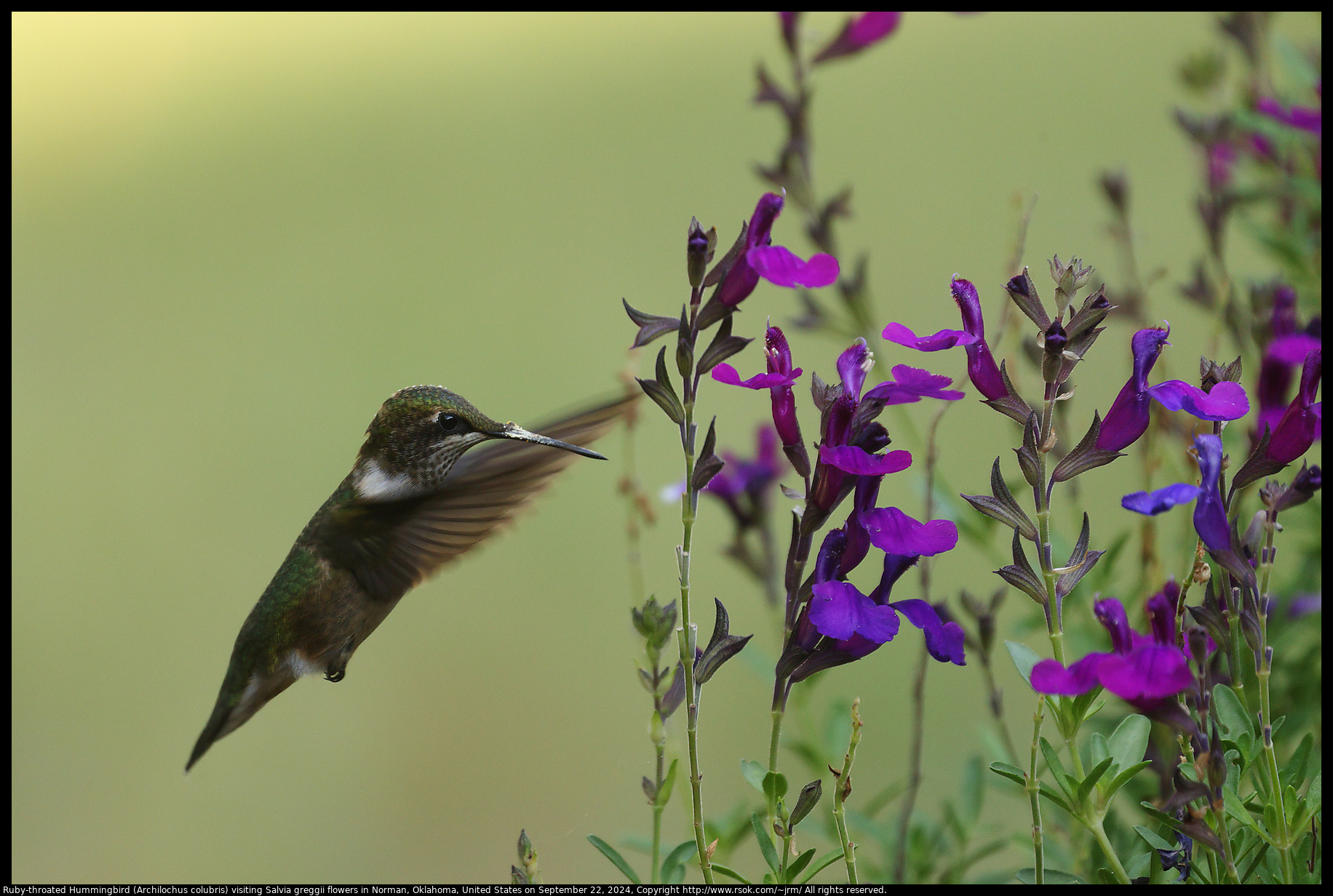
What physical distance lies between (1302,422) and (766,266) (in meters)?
0.72

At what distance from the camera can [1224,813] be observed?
4.05ft

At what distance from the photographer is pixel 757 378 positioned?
4.28 feet

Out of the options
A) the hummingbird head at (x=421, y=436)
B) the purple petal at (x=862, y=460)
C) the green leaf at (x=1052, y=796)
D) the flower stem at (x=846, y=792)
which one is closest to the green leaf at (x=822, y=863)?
the flower stem at (x=846, y=792)

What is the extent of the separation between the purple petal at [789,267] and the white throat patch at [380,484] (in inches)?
28.3

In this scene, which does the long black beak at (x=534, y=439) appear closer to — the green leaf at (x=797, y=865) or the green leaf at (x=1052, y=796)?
the green leaf at (x=797, y=865)

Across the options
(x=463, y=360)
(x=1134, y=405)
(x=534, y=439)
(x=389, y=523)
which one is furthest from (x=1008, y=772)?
(x=463, y=360)

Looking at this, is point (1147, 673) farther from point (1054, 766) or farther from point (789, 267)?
point (789, 267)

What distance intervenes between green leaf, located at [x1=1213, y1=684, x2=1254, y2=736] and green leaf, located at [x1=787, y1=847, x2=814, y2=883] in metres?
0.56

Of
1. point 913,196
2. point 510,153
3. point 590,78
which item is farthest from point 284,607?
point 590,78

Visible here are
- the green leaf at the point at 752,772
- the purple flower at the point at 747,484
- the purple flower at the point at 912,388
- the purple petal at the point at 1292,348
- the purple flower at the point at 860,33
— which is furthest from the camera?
the purple flower at the point at 860,33

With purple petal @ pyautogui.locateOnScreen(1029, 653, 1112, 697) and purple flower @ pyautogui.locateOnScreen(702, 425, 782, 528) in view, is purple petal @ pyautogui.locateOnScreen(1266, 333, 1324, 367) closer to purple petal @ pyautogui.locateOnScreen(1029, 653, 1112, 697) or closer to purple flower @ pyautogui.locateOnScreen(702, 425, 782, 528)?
purple petal @ pyautogui.locateOnScreen(1029, 653, 1112, 697)

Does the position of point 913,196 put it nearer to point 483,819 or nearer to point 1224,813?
point 483,819

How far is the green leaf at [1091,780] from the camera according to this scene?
1.25 m

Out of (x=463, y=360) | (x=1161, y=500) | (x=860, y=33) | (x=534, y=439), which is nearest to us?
(x=1161, y=500)
